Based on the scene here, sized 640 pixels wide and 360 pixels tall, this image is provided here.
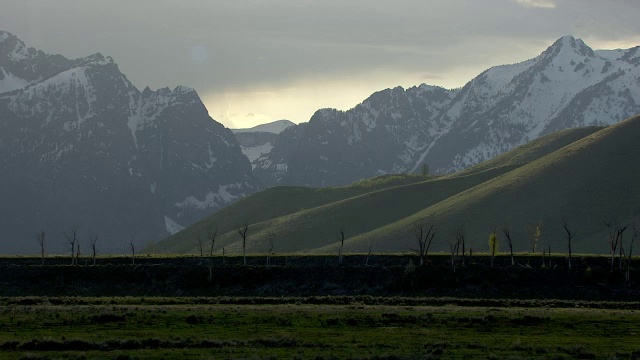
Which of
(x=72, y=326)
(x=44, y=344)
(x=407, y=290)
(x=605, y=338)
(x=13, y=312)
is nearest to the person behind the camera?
(x=44, y=344)

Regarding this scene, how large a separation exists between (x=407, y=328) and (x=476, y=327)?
6082 mm

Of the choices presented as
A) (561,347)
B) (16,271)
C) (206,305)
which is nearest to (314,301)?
(206,305)

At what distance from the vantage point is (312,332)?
8338 cm

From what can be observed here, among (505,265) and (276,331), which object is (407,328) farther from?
(505,265)

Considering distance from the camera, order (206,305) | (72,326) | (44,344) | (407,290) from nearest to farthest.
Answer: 1. (44,344)
2. (72,326)
3. (206,305)
4. (407,290)

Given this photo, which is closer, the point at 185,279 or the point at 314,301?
the point at 314,301

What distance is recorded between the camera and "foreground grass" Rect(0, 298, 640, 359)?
7188 cm

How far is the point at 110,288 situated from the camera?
5960 inches

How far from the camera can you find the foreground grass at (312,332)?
71875 millimetres

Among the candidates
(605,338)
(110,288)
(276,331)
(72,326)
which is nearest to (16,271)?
(110,288)

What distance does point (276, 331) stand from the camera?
276 ft

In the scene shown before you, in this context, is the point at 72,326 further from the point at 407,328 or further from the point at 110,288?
the point at 110,288

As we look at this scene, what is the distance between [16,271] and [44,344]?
89.3m

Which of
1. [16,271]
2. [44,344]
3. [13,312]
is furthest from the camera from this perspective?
[16,271]
